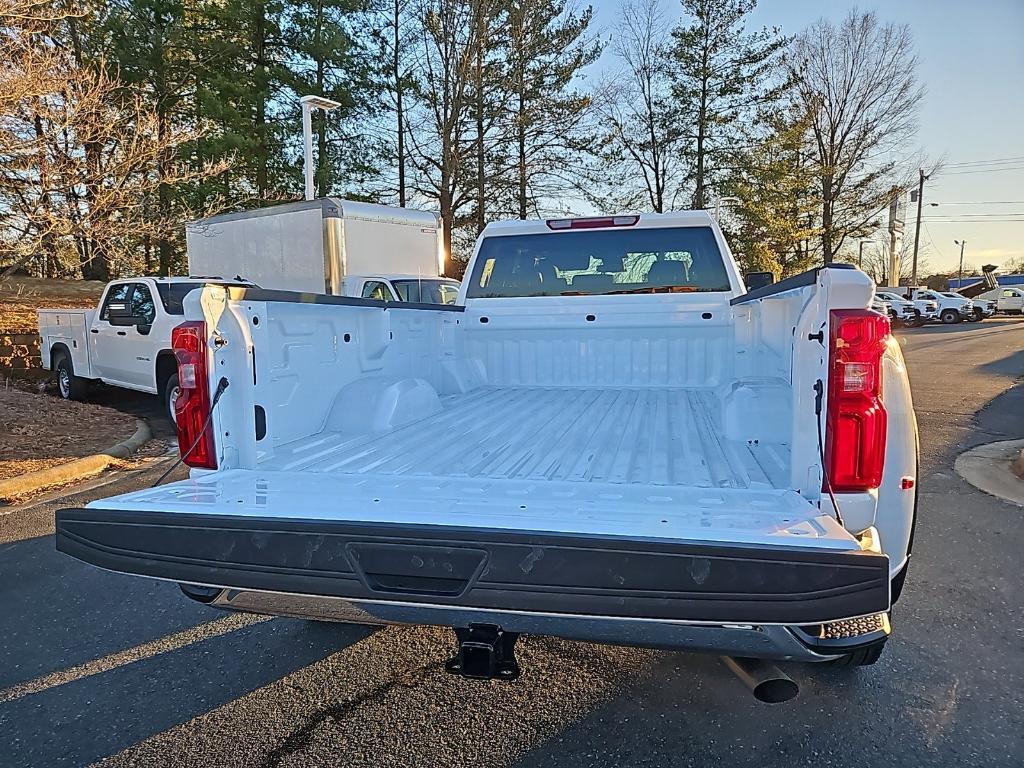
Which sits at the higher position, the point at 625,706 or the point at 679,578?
the point at 679,578

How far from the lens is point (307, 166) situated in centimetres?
1479

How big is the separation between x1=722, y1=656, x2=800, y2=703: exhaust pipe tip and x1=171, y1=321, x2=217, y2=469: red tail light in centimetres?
202

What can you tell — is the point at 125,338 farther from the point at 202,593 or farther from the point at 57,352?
the point at 202,593

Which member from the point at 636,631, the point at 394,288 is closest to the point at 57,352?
the point at 394,288

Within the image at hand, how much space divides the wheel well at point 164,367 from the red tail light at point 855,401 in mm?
8357

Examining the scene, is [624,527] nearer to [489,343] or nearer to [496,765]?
[496,765]

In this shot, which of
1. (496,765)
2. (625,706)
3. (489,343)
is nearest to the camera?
(496,765)

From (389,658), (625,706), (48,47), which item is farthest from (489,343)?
(48,47)

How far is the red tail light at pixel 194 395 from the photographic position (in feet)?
8.33

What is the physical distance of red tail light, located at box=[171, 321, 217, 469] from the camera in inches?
100.0

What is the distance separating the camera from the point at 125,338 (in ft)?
30.6

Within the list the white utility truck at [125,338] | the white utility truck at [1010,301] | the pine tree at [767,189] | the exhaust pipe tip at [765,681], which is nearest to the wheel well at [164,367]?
the white utility truck at [125,338]

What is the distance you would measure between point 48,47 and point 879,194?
3307 cm

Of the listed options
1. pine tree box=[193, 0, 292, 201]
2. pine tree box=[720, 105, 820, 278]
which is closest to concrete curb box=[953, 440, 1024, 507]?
pine tree box=[193, 0, 292, 201]
